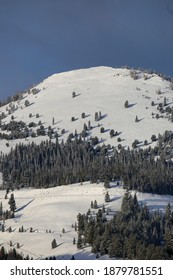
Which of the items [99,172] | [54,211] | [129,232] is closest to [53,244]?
[129,232]

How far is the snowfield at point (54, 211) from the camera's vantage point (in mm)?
101519

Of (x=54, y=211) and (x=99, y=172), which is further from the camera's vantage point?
(x=99, y=172)

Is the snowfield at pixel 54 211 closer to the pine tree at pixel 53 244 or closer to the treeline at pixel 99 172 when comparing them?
the pine tree at pixel 53 244

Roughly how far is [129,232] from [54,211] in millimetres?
39091

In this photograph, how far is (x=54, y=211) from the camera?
13500 centimetres

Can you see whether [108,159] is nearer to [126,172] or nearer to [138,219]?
[126,172]

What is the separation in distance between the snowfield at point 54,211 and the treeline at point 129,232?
326cm

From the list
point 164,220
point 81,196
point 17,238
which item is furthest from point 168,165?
point 17,238

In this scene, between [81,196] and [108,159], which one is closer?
[81,196]

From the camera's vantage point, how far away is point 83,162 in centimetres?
19425

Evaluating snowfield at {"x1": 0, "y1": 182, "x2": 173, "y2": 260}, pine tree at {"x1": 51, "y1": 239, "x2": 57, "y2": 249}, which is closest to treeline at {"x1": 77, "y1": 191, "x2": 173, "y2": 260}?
snowfield at {"x1": 0, "y1": 182, "x2": 173, "y2": 260}

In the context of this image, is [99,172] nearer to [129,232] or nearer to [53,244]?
[129,232]

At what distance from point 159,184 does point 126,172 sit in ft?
30.5
